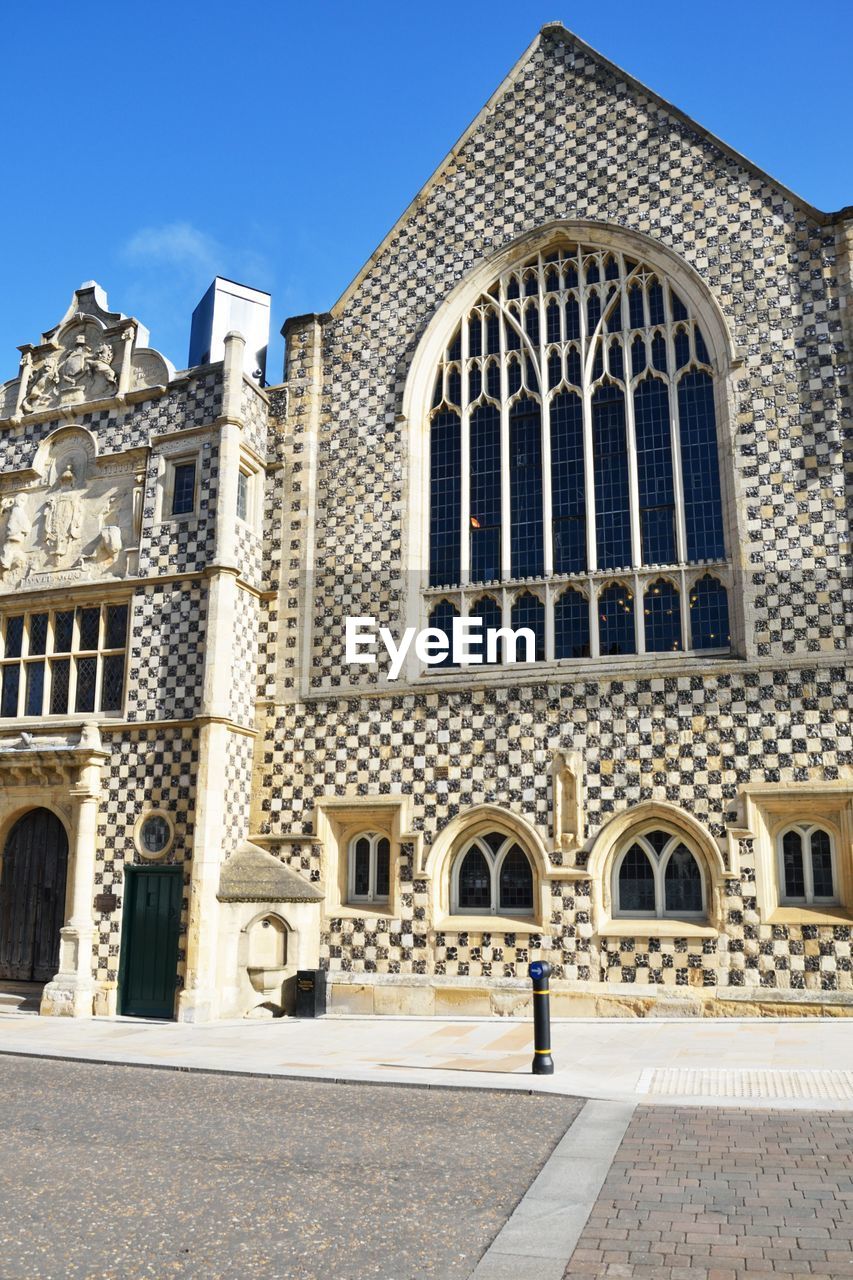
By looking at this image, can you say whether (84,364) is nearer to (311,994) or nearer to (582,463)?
(582,463)

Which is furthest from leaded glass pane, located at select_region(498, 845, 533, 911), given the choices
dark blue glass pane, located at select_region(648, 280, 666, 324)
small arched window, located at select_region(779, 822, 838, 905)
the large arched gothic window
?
dark blue glass pane, located at select_region(648, 280, 666, 324)

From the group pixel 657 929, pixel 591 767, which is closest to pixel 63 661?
pixel 591 767

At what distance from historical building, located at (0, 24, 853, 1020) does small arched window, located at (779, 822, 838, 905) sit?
0.20 feet

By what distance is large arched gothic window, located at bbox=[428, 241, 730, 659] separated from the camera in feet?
60.2

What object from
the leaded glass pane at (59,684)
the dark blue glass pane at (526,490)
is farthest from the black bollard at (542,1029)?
the leaded glass pane at (59,684)

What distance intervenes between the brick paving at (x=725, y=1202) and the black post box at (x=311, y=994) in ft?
29.4

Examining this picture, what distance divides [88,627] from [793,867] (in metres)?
13.4

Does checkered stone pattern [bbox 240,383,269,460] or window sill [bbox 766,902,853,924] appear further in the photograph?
checkered stone pattern [bbox 240,383,269,460]

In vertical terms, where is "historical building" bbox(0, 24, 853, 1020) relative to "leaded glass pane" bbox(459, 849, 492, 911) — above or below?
above

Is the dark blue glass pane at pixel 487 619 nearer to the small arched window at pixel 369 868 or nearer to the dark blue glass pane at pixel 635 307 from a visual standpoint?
the small arched window at pixel 369 868

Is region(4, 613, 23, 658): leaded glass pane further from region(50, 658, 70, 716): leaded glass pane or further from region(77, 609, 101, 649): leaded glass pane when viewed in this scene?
region(77, 609, 101, 649): leaded glass pane

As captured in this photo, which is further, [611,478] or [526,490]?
[526,490]

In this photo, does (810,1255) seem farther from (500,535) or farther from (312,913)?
(500,535)

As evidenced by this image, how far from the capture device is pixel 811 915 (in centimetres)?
1603
